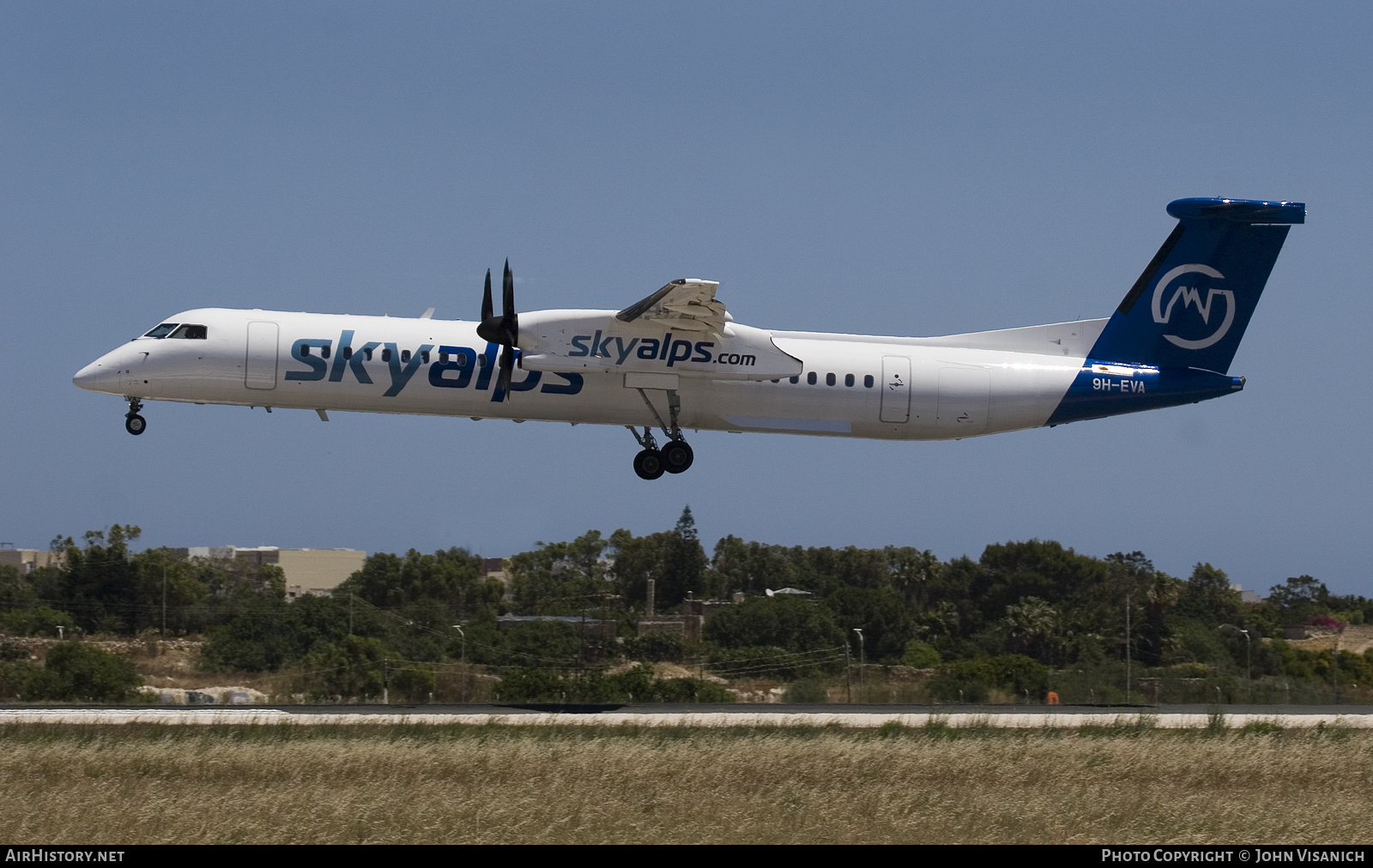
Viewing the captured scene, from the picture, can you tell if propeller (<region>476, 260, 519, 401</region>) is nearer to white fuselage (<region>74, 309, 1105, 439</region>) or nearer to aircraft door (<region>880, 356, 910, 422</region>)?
white fuselage (<region>74, 309, 1105, 439</region>)

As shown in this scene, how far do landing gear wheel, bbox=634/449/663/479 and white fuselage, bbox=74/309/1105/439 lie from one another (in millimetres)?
749

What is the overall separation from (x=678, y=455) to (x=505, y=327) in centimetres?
412

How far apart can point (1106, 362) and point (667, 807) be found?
1376 centimetres

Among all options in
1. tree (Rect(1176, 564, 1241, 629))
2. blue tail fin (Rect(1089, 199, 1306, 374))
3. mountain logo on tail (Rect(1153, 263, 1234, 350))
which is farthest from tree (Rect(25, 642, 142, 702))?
tree (Rect(1176, 564, 1241, 629))

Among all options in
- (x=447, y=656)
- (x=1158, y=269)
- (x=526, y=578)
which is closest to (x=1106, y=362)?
(x=1158, y=269)

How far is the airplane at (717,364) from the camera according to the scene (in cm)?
2423

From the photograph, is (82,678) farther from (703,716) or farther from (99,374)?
(703,716)

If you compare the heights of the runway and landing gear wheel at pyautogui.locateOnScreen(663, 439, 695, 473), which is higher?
landing gear wheel at pyautogui.locateOnScreen(663, 439, 695, 473)

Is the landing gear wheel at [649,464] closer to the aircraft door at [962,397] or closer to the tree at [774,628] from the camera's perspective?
the aircraft door at [962,397]

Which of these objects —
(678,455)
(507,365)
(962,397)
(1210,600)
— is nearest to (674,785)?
(678,455)

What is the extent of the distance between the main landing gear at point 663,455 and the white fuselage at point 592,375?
13.4 inches

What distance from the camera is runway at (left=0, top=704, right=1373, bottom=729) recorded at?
1014 inches

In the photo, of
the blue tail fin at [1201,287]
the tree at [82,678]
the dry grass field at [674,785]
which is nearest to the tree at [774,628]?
the tree at [82,678]

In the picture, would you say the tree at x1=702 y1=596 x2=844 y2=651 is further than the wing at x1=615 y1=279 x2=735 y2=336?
Answer: Yes
